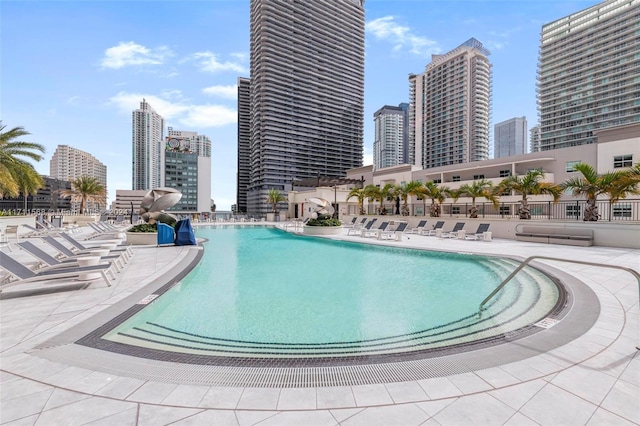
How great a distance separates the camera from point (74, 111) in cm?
1331

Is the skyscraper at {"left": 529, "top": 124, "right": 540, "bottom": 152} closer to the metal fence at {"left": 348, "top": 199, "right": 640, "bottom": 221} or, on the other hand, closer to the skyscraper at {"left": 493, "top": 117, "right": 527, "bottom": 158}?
the skyscraper at {"left": 493, "top": 117, "right": 527, "bottom": 158}

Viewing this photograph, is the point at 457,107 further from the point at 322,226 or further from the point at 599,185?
the point at 322,226

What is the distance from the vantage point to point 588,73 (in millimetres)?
83625

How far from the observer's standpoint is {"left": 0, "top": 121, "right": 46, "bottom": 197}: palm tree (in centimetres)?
1612

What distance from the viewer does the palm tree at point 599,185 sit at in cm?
1270

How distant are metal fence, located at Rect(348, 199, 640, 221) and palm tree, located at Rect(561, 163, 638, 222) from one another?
0.52m

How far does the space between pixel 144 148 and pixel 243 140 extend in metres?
76.9

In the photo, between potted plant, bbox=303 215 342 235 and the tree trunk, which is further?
potted plant, bbox=303 215 342 235

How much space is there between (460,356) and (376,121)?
193485 millimetres

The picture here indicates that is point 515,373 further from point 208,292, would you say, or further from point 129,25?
point 129,25

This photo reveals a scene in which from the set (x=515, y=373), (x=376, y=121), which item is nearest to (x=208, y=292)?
(x=515, y=373)

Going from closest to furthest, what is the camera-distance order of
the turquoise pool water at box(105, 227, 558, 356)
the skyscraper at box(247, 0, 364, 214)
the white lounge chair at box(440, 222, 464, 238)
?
1. the turquoise pool water at box(105, 227, 558, 356)
2. the white lounge chair at box(440, 222, 464, 238)
3. the skyscraper at box(247, 0, 364, 214)

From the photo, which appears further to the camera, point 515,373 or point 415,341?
point 415,341

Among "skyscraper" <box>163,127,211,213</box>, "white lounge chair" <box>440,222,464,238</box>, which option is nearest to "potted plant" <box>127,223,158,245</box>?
"white lounge chair" <box>440,222,464,238</box>
